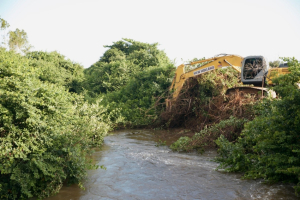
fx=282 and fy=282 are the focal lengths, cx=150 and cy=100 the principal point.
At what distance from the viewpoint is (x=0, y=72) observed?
5.46 metres

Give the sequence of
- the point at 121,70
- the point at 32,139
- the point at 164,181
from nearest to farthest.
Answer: the point at 32,139 → the point at 164,181 → the point at 121,70

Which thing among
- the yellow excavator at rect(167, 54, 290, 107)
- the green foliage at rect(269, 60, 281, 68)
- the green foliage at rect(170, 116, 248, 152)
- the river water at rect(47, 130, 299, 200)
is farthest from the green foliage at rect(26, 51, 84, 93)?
the green foliage at rect(269, 60, 281, 68)

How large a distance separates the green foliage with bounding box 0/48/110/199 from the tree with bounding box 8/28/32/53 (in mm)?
28241

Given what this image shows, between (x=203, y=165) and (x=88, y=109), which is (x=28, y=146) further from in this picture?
(x=88, y=109)

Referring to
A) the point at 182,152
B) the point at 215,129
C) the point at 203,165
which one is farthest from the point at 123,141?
the point at 203,165

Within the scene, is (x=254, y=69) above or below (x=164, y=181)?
above

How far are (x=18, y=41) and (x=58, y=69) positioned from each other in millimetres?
11797

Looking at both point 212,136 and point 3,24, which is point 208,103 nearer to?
point 212,136

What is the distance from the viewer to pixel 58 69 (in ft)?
76.1

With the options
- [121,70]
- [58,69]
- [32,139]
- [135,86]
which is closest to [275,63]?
[135,86]

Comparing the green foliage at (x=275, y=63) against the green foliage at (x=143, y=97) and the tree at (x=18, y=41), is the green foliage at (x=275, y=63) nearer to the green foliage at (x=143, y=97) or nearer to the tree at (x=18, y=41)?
the green foliage at (x=143, y=97)

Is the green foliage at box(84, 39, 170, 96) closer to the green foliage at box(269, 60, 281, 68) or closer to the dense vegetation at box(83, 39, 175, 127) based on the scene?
the dense vegetation at box(83, 39, 175, 127)

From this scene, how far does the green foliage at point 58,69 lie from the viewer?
2138 cm

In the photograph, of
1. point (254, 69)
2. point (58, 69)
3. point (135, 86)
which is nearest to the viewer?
point (254, 69)
